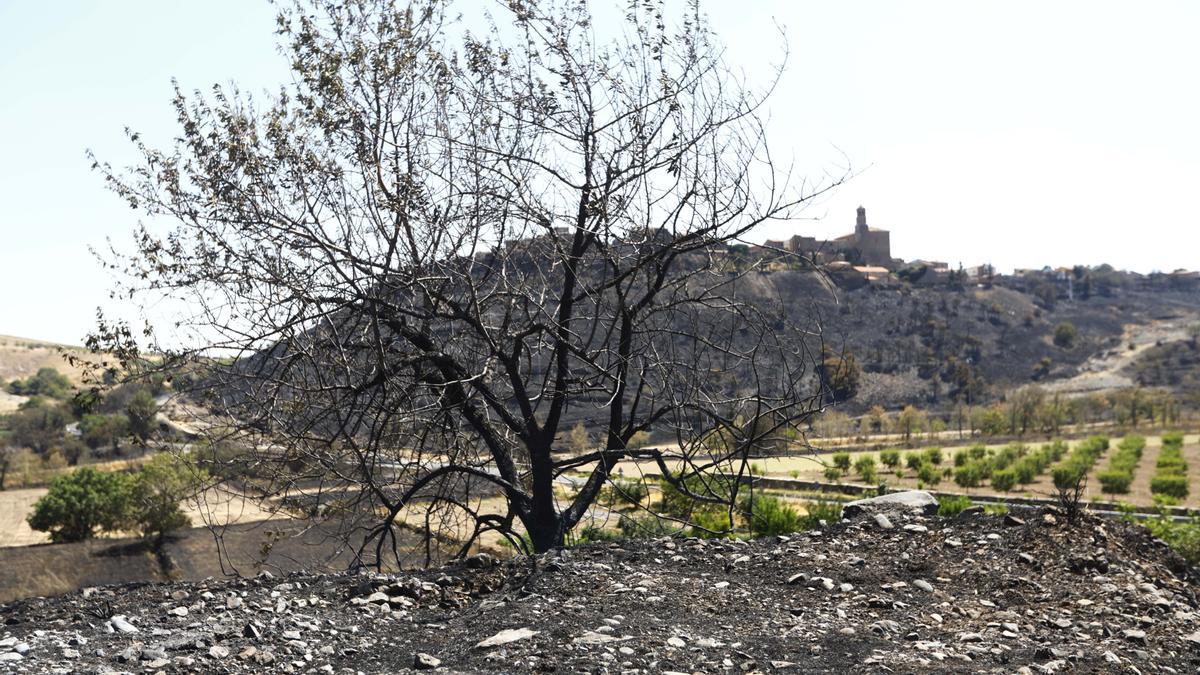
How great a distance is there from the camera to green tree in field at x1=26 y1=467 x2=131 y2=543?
22500 millimetres

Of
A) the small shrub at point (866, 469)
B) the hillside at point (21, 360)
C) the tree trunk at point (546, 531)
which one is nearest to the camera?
the tree trunk at point (546, 531)

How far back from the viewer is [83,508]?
2264cm

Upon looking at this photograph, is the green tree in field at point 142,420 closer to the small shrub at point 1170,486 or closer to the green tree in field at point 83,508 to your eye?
the green tree in field at point 83,508

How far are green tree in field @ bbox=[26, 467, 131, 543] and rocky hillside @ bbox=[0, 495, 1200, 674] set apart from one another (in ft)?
60.4

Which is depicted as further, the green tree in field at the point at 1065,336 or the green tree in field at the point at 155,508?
the green tree in field at the point at 1065,336

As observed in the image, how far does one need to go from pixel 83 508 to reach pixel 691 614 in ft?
69.3

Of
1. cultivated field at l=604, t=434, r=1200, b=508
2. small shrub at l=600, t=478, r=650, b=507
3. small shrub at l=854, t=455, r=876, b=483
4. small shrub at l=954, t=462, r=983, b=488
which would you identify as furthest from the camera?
small shrub at l=854, t=455, r=876, b=483

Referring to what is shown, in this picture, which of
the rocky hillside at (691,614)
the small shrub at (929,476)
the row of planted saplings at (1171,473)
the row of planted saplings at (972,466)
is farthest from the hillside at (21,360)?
the rocky hillside at (691,614)

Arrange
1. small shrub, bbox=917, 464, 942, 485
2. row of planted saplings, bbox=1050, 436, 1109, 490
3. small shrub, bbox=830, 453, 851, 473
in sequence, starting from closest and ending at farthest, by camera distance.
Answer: row of planted saplings, bbox=1050, 436, 1109, 490, small shrub, bbox=917, 464, 942, 485, small shrub, bbox=830, 453, 851, 473

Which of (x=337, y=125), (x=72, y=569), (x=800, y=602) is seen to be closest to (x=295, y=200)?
(x=337, y=125)

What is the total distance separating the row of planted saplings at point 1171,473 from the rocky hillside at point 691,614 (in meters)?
15.4

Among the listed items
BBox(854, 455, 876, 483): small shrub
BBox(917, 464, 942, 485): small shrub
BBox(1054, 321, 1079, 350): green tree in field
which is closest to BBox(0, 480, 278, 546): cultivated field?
BBox(854, 455, 876, 483): small shrub

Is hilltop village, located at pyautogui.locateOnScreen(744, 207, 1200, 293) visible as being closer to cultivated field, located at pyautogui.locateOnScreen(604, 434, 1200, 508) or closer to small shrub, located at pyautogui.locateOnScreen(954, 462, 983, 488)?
cultivated field, located at pyautogui.locateOnScreen(604, 434, 1200, 508)

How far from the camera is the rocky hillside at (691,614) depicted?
171 inches
